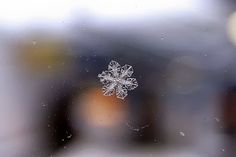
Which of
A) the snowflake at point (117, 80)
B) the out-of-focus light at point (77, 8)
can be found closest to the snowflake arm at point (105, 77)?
the snowflake at point (117, 80)

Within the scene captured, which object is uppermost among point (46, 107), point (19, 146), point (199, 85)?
point (199, 85)

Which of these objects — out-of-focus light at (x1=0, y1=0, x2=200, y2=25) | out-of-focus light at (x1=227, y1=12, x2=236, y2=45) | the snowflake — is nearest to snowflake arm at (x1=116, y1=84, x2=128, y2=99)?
the snowflake

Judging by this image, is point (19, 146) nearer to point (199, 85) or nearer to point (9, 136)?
point (9, 136)

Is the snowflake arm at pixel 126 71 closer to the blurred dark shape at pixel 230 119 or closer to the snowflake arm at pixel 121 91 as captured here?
the snowflake arm at pixel 121 91

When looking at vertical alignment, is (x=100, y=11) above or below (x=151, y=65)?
above

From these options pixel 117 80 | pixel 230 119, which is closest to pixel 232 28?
pixel 230 119

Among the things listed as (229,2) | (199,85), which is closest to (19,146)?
(199,85)
